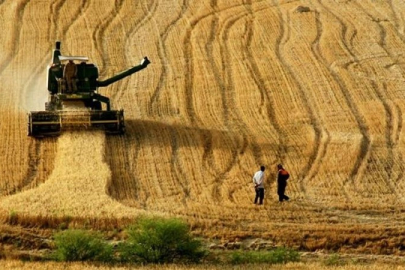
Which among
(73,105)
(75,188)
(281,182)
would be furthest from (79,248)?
(73,105)

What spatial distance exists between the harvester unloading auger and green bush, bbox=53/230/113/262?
10.4 m

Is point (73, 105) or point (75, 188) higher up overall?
point (73, 105)

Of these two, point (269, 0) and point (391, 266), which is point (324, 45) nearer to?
point (269, 0)

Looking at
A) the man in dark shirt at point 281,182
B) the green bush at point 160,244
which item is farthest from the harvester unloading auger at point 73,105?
the green bush at point 160,244

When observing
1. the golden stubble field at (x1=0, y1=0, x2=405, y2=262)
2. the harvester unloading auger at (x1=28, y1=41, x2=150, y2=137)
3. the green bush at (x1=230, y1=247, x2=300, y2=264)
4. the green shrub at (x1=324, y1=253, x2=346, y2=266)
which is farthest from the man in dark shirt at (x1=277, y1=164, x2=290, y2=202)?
the harvester unloading auger at (x1=28, y1=41, x2=150, y2=137)

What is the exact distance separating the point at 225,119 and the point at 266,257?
13.5m

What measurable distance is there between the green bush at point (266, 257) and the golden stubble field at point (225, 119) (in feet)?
4.93

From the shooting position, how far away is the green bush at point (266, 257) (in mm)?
28141

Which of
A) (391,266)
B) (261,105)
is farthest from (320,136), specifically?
(391,266)

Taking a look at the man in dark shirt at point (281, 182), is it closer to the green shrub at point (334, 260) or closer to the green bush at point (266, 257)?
the green shrub at point (334, 260)

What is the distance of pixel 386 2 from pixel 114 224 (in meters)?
28.7

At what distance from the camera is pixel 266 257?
28.2 metres

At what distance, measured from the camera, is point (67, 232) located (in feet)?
91.7

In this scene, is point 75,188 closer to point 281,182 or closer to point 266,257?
point 281,182
